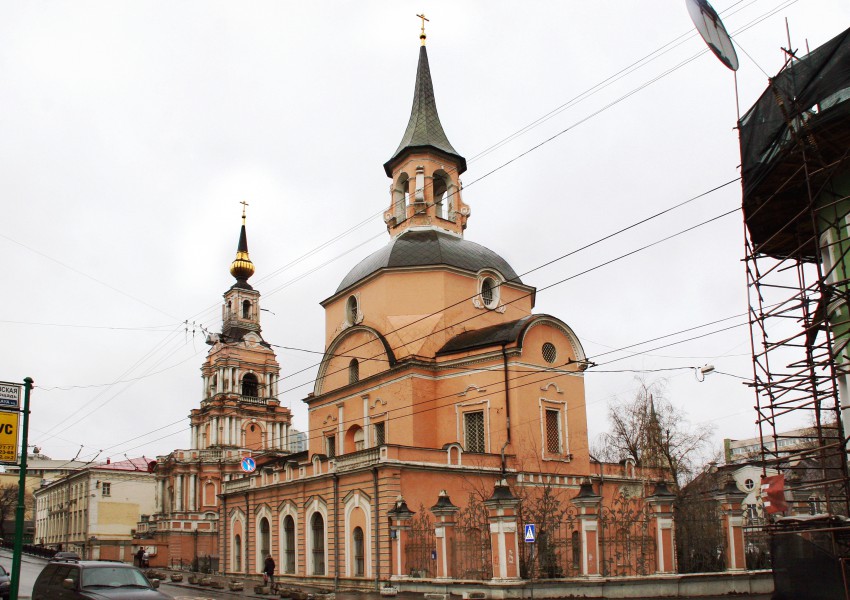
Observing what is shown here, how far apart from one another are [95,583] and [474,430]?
64.3 ft

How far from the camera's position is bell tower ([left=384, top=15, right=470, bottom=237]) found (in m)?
39.7

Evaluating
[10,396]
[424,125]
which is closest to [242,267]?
[424,125]

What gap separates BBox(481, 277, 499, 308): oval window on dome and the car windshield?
74.8 ft

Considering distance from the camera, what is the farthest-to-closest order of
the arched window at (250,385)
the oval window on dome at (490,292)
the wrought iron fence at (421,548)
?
the arched window at (250,385) < the oval window on dome at (490,292) < the wrought iron fence at (421,548)

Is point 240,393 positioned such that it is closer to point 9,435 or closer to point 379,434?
point 379,434

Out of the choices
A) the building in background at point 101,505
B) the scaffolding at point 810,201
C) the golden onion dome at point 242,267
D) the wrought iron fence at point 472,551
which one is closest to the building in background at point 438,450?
the wrought iron fence at point 472,551

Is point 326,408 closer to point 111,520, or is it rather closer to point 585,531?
point 585,531

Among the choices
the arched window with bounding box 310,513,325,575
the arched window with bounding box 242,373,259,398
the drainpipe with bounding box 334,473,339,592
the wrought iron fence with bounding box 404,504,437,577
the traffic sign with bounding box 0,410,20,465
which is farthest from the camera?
the arched window with bounding box 242,373,259,398

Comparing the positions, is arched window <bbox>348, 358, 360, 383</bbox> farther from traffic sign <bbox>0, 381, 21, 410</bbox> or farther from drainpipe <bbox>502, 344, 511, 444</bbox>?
traffic sign <bbox>0, 381, 21, 410</bbox>

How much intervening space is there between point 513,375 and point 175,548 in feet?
110

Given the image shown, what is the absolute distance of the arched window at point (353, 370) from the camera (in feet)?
116

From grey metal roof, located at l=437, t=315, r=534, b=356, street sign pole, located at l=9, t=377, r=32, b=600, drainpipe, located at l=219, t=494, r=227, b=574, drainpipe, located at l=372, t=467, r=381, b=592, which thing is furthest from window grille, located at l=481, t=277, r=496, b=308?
street sign pole, located at l=9, t=377, r=32, b=600

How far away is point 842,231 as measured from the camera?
14859 mm

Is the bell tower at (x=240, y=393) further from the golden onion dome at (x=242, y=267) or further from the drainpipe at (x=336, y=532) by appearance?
the drainpipe at (x=336, y=532)
